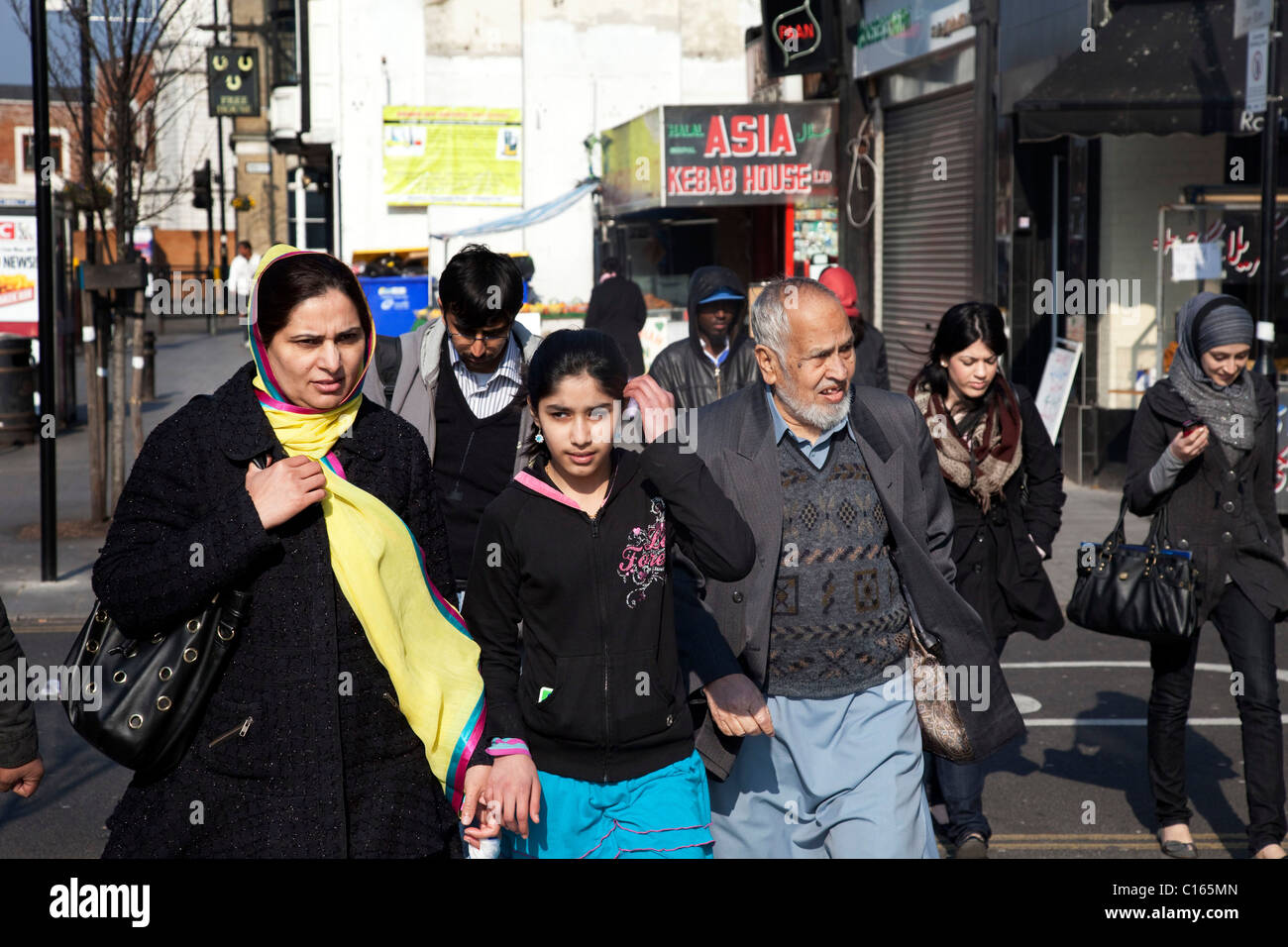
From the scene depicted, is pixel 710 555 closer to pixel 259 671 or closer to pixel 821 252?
pixel 259 671

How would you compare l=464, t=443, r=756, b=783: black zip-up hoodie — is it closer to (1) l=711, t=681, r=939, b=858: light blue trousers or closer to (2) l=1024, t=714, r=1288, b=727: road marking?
(1) l=711, t=681, r=939, b=858: light blue trousers

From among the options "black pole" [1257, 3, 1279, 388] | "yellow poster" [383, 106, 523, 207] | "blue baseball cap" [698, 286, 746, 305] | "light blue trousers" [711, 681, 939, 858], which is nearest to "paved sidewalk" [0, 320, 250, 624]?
"blue baseball cap" [698, 286, 746, 305]

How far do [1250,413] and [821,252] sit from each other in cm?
1291

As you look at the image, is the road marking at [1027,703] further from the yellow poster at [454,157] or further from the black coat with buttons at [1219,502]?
the yellow poster at [454,157]

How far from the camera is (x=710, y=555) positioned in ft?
11.0

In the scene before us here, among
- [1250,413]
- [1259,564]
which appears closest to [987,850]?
[1259,564]

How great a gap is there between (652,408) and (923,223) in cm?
1310

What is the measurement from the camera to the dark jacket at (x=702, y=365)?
7.46 m

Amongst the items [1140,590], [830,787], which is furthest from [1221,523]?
[830,787]

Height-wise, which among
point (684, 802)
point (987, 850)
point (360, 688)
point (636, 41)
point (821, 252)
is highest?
point (636, 41)

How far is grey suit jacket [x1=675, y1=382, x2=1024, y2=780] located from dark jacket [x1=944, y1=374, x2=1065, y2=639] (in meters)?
1.40

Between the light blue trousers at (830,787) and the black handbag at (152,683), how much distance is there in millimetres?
1483

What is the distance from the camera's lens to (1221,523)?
5.48 meters

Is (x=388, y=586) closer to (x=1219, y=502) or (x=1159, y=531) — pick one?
(x=1159, y=531)
